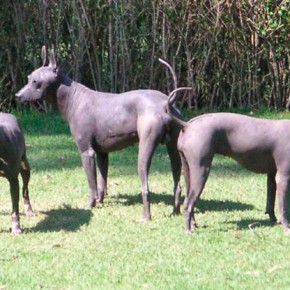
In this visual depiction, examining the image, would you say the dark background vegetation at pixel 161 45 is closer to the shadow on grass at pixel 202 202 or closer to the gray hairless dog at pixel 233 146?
the shadow on grass at pixel 202 202

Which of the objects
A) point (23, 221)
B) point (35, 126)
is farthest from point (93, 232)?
point (35, 126)

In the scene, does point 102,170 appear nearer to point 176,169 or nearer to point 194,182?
point 176,169

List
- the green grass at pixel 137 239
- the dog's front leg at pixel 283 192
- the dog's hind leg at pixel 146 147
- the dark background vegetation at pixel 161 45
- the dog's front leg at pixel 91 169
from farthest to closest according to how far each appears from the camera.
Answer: the dark background vegetation at pixel 161 45 < the dog's front leg at pixel 91 169 < the dog's hind leg at pixel 146 147 < the dog's front leg at pixel 283 192 < the green grass at pixel 137 239

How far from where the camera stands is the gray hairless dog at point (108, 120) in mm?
9133

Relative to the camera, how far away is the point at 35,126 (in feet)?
48.0

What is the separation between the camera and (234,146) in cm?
841

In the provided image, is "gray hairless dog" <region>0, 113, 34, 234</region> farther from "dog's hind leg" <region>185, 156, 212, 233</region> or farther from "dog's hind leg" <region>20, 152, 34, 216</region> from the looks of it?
"dog's hind leg" <region>185, 156, 212, 233</region>

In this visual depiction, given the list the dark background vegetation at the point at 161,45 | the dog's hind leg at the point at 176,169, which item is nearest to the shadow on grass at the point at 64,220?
the dog's hind leg at the point at 176,169

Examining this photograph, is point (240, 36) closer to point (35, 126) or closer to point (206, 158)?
→ point (35, 126)

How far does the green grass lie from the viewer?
6977 mm

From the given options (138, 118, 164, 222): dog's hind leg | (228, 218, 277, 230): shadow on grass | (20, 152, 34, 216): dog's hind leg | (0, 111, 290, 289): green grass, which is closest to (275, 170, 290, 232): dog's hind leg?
(0, 111, 290, 289): green grass

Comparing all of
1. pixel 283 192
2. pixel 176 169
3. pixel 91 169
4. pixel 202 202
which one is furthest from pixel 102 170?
pixel 283 192

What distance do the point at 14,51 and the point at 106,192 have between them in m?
6.16

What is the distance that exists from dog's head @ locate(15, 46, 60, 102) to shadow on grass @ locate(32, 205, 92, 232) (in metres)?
1.25
